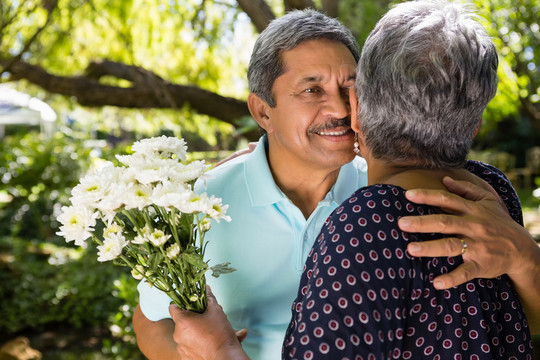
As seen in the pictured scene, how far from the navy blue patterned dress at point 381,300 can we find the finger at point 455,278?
0.02 metres

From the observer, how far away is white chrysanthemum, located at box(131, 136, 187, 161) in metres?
1.42

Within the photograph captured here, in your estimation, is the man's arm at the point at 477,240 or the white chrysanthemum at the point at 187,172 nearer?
the man's arm at the point at 477,240

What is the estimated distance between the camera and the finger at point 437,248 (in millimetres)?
1109

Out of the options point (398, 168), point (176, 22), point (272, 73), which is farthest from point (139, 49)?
point (398, 168)

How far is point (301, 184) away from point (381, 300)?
3.13 feet

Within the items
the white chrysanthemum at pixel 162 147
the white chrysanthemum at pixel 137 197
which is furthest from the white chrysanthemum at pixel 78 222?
the white chrysanthemum at pixel 162 147

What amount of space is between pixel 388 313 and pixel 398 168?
0.36m

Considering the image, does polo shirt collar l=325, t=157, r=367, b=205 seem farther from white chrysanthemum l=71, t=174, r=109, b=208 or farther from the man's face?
white chrysanthemum l=71, t=174, r=109, b=208

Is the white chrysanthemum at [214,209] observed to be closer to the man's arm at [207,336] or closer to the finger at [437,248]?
the man's arm at [207,336]

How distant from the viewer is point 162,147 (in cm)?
144

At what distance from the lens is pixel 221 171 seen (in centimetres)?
196

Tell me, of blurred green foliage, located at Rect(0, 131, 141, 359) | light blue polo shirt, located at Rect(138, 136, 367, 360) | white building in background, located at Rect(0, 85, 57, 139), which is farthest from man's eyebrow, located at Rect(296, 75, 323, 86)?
white building in background, located at Rect(0, 85, 57, 139)

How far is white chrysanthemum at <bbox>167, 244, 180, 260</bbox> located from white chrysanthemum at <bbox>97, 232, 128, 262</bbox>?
0.10 meters

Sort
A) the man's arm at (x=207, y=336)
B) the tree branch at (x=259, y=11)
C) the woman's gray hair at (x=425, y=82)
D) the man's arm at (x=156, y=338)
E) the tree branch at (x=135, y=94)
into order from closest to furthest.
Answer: the woman's gray hair at (x=425, y=82) < the man's arm at (x=207, y=336) < the man's arm at (x=156, y=338) < the tree branch at (x=259, y=11) < the tree branch at (x=135, y=94)
